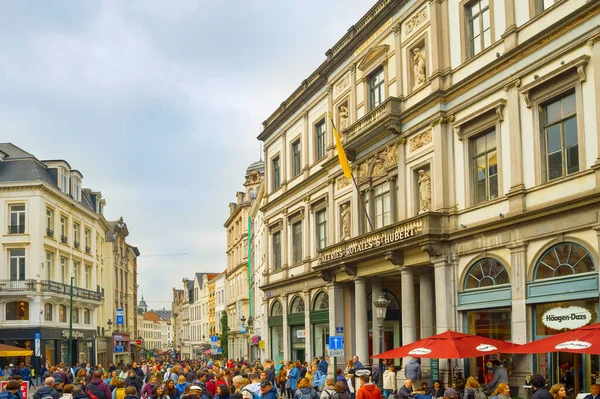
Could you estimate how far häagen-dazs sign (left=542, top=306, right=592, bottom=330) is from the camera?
21.3 metres

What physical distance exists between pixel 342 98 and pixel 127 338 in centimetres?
6100

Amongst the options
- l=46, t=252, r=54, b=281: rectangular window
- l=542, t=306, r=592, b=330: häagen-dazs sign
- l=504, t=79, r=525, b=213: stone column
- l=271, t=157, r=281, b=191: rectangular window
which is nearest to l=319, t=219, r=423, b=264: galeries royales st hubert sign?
l=504, t=79, r=525, b=213: stone column

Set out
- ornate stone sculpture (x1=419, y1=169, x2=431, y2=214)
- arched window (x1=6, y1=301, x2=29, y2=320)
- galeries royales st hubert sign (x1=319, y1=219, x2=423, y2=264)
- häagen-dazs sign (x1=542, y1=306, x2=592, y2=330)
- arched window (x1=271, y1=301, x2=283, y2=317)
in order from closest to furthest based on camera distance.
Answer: häagen-dazs sign (x1=542, y1=306, x2=592, y2=330)
galeries royales st hubert sign (x1=319, y1=219, x2=423, y2=264)
ornate stone sculpture (x1=419, y1=169, x2=431, y2=214)
arched window (x1=271, y1=301, x2=283, y2=317)
arched window (x1=6, y1=301, x2=29, y2=320)

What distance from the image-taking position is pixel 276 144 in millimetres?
48344

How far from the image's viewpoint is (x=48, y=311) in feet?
191

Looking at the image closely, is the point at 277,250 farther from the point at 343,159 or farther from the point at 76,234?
the point at 76,234

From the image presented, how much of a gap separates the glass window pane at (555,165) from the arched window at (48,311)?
142 feet

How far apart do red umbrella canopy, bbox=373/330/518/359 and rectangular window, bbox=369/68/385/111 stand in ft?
Answer: 47.5

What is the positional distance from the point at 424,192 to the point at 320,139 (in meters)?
13.0

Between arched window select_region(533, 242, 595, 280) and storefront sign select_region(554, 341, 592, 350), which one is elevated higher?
arched window select_region(533, 242, 595, 280)

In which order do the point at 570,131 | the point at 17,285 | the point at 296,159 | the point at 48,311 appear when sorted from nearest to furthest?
the point at 570,131
the point at 296,159
the point at 17,285
the point at 48,311

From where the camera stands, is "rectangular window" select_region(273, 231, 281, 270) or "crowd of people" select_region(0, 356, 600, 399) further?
"rectangular window" select_region(273, 231, 281, 270)

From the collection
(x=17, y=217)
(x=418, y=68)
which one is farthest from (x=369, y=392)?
(x=17, y=217)

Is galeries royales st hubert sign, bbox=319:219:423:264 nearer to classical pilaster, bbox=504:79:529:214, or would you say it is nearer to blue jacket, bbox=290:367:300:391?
classical pilaster, bbox=504:79:529:214
